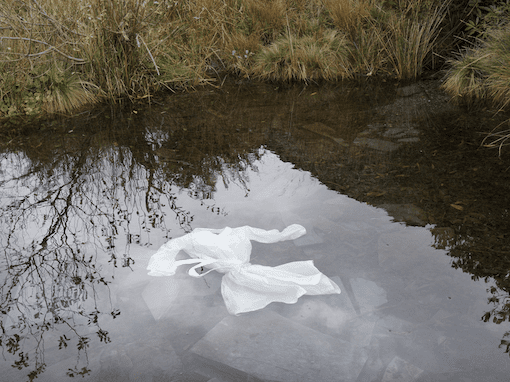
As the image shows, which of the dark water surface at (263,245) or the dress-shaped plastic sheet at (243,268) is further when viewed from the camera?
the dress-shaped plastic sheet at (243,268)

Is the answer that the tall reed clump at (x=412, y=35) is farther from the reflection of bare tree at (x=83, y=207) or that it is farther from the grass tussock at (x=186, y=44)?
the reflection of bare tree at (x=83, y=207)

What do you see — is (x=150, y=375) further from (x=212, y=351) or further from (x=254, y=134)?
(x=254, y=134)

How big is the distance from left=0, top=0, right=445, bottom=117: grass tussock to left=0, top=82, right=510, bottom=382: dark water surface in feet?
1.97

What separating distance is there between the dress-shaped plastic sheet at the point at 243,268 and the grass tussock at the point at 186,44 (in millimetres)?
2650

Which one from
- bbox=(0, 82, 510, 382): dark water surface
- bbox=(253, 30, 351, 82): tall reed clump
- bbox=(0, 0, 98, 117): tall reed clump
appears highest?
bbox=(0, 0, 98, 117): tall reed clump

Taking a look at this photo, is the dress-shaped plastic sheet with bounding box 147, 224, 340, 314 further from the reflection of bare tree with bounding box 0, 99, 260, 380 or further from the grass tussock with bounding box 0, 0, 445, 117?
the grass tussock with bounding box 0, 0, 445, 117

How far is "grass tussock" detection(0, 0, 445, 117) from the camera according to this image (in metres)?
4.38

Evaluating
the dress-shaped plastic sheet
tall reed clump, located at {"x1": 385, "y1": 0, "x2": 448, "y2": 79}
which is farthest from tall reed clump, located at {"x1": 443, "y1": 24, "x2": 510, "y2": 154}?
the dress-shaped plastic sheet

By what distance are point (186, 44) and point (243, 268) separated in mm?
4146

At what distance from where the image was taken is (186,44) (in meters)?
5.57

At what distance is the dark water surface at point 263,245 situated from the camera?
1.73m

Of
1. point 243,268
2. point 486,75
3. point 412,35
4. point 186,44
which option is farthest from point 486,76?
point 243,268

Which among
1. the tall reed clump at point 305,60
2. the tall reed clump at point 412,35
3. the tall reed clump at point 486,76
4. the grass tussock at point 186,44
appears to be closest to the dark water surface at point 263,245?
the tall reed clump at point 486,76

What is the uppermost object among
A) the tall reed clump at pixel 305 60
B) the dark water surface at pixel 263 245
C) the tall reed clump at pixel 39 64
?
the tall reed clump at pixel 39 64
